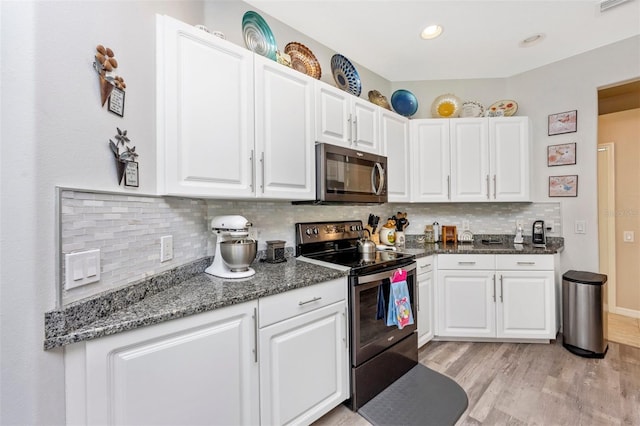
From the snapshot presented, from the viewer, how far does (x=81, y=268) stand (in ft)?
2.91

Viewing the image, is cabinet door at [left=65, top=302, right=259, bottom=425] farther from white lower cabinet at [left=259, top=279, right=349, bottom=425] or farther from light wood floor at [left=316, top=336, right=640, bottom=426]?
light wood floor at [left=316, top=336, right=640, bottom=426]

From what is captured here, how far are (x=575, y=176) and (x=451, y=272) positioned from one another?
1.49 metres

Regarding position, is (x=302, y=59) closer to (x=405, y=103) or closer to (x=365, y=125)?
(x=365, y=125)

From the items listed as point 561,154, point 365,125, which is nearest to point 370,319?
point 365,125

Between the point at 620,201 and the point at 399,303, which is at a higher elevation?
the point at 620,201

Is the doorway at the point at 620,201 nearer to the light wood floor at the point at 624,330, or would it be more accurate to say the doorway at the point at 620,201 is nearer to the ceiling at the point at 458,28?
the light wood floor at the point at 624,330

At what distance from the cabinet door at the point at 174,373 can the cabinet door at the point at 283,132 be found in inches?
30.1

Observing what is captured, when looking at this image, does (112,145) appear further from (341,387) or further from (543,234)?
(543,234)

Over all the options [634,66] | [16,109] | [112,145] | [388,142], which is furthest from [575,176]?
[16,109]

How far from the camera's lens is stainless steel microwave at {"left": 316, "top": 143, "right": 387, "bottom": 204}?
1.88 meters

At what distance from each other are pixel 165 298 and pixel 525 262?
8.73 ft

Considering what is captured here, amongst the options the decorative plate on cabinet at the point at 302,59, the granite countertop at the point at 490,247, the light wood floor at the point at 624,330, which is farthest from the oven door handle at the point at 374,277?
the light wood floor at the point at 624,330

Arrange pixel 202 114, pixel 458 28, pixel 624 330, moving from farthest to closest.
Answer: pixel 624 330 → pixel 458 28 → pixel 202 114

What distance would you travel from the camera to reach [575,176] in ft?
8.39
